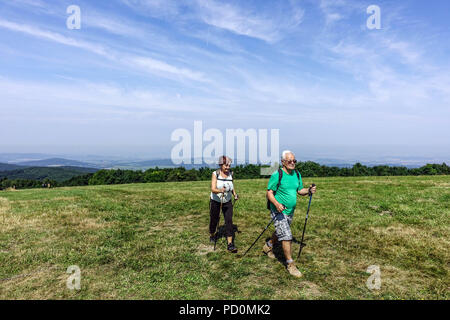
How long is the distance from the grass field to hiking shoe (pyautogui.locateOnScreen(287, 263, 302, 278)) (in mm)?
122

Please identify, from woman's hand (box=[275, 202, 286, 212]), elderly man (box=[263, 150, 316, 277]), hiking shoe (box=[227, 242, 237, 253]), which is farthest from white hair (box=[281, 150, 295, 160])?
hiking shoe (box=[227, 242, 237, 253])

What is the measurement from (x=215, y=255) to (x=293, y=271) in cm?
244

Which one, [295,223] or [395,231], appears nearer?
[395,231]

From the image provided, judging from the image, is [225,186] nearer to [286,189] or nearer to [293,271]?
[286,189]

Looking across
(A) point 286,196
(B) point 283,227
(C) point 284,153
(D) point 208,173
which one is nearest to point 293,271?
(B) point 283,227

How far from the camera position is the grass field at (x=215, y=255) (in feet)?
18.1

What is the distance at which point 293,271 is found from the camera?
6172 mm

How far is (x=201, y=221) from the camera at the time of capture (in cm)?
1163

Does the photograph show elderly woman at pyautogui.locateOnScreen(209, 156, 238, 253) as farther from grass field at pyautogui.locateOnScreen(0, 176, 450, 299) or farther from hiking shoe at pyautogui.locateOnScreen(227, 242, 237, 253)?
grass field at pyautogui.locateOnScreen(0, 176, 450, 299)

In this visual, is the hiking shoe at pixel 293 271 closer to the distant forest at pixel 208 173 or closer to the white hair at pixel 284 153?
the white hair at pixel 284 153

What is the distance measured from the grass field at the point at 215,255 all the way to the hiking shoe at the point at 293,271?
122 millimetres
